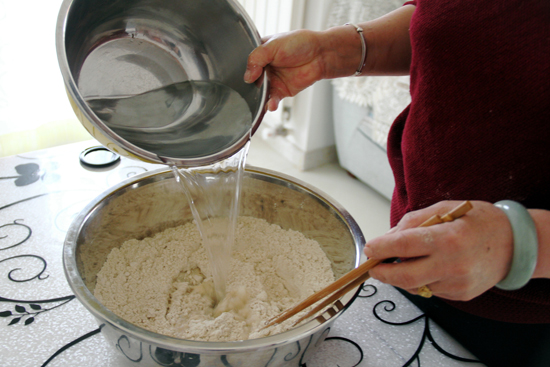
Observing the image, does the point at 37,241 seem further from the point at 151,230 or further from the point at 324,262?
the point at 324,262

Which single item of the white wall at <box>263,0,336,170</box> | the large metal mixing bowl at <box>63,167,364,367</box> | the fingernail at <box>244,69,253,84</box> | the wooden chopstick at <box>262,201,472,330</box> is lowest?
the white wall at <box>263,0,336,170</box>

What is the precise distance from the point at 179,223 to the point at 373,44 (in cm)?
52

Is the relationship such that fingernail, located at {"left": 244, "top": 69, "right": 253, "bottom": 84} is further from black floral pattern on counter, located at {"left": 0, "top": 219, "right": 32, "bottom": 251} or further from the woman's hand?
black floral pattern on counter, located at {"left": 0, "top": 219, "right": 32, "bottom": 251}

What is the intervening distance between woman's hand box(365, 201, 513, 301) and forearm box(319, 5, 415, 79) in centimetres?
41

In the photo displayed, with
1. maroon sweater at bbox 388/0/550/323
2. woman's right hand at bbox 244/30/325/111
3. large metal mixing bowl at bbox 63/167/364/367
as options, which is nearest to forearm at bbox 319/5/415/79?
woman's right hand at bbox 244/30/325/111

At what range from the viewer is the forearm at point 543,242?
1.44 ft

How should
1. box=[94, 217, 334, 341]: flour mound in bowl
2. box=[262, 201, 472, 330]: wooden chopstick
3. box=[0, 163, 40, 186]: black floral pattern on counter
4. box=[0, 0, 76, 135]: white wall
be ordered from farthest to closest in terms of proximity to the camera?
box=[0, 0, 76, 135]: white wall
box=[0, 163, 40, 186]: black floral pattern on counter
box=[94, 217, 334, 341]: flour mound in bowl
box=[262, 201, 472, 330]: wooden chopstick

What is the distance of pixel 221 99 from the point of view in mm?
698

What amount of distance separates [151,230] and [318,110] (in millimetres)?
889

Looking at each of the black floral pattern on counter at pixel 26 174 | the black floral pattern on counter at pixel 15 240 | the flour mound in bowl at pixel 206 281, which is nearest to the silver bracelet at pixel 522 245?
the flour mound in bowl at pixel 206 281

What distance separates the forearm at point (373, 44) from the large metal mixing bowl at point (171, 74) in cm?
17

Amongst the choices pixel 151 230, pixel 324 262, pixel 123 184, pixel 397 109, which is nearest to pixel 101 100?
pixel 123 184

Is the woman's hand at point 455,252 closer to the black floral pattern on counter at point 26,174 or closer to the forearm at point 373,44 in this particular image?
the forearm at point 373,44

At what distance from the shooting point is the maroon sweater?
51 centimetres
